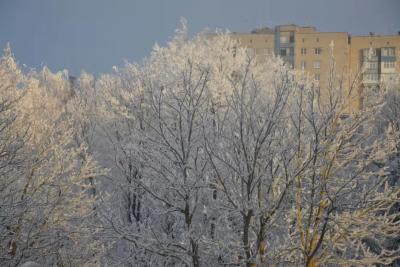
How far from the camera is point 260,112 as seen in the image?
31.3 ft

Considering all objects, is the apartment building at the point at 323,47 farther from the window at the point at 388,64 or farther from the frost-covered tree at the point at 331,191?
the frost-covered tree at the point at 331,191

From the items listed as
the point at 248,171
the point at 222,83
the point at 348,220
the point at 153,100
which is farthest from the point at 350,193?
the point at 222,83

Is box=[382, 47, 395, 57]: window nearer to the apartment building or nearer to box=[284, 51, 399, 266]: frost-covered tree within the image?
the apartment building

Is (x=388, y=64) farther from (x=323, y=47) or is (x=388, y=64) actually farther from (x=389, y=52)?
(x=323, y=47)

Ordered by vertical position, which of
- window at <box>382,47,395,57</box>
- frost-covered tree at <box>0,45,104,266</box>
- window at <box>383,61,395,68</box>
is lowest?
frost-covered tree at <box>0,45,104,266</box>

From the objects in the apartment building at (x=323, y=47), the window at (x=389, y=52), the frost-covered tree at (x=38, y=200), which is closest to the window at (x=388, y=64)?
the apartment building at (x=323, y=47)

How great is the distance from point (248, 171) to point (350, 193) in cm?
235

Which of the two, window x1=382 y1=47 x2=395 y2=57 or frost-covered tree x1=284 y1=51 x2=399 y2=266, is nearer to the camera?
frost-covered tree x1=284 y1=51 x2=399 y2=266

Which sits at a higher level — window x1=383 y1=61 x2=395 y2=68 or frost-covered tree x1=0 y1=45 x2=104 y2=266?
window x1=383 y1=61 x2=395 y2=68

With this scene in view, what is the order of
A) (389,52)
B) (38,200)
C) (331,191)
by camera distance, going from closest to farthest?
1. (331,191)
2. (38,200)
3. (389,52)

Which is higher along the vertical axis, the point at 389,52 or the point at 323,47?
the point at 323,47

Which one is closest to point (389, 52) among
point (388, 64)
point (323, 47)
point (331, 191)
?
point (388, 64)

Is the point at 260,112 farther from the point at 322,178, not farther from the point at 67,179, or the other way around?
the point at 67,179

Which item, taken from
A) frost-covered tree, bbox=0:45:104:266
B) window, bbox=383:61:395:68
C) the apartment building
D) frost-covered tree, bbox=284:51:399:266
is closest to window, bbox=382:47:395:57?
the apartment building
